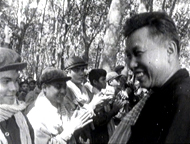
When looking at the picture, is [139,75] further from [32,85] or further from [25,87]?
[32,85]

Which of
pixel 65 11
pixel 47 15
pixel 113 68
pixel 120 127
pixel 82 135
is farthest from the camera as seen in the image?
pixel 47 15

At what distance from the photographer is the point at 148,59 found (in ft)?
5.24

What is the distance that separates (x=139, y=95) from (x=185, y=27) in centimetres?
1159

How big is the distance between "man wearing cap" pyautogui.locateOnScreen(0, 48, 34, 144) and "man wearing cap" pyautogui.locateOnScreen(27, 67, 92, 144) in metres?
0.70

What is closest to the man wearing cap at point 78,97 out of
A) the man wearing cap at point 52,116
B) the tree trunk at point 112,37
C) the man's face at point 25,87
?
the man wearing cap at point 52,116

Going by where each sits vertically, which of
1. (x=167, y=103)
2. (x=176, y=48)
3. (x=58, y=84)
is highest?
(x=176, y=48)

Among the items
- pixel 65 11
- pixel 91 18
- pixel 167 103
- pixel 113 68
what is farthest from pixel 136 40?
pixel 91 18

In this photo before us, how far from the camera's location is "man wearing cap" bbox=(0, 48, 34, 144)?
2.53 m

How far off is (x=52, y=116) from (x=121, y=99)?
73.6 inches

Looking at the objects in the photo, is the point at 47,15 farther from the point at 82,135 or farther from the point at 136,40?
the point at 136,40

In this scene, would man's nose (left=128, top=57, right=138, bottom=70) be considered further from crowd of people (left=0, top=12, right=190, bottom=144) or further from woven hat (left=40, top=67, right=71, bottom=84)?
woven hat (left=40, top=67, right=71, bottom=84)

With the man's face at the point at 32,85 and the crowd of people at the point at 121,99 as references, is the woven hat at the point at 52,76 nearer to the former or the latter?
the crowd of people at the point at 121,99

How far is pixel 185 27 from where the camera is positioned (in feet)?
57.9

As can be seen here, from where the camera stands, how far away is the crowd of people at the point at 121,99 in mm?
1417
